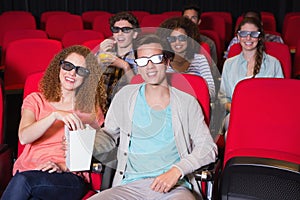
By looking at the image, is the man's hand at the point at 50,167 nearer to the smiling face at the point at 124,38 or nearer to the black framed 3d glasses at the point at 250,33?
the smiling face at the point at 124,38

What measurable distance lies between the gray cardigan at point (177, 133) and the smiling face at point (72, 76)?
0.20m

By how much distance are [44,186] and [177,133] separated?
0.64 m

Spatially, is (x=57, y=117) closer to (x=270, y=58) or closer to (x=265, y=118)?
(x=265, y=118)

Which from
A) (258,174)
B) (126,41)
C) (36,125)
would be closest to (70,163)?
(36,125)

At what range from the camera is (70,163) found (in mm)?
2283

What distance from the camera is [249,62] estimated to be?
11.7ft

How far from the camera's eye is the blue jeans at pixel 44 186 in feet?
7.34

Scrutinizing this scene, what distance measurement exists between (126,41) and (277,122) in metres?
1.43

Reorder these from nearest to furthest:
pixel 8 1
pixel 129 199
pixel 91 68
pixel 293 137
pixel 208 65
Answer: pixel 129 199, pixel 293 137, pixel 91 68, pixel 208 65, pixel 8 1

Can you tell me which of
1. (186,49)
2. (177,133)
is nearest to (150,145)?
(177,133)

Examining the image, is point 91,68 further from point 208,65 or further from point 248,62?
point 248,62

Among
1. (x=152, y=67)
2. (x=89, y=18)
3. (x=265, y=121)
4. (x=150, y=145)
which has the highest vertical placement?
(x=152, y=67)

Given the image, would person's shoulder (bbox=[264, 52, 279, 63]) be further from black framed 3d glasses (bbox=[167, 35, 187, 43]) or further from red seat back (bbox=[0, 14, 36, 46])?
red seat back (bbox=[0, 14, 36, 46])

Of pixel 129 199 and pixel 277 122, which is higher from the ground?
pixel 277 122
